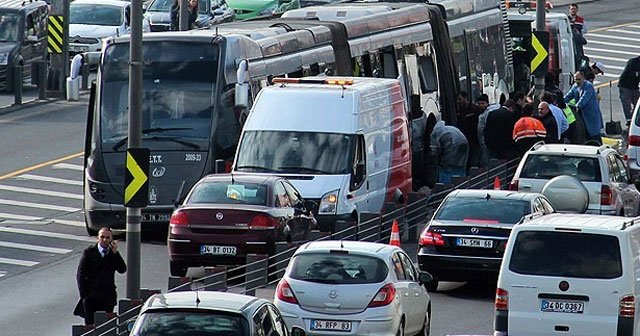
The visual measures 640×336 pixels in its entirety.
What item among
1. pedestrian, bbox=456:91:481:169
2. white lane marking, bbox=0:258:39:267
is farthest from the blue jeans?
white lane marking, bbox=0:258:39:267

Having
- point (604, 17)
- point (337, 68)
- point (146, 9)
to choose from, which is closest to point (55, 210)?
point (337, 68)

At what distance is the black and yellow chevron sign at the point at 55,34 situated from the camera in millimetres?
45312

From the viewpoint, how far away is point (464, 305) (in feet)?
82.7

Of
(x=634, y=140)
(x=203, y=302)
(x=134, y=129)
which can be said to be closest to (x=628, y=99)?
(x=634, y=140)

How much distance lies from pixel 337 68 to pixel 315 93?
247 inches

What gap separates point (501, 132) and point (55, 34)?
14.8 m

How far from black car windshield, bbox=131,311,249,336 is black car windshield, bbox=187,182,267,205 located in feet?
30.4

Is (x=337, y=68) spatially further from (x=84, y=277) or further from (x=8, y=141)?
(x=84, y=277)

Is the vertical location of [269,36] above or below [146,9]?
above

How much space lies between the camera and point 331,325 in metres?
20.5

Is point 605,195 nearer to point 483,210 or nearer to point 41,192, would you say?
point 483,210

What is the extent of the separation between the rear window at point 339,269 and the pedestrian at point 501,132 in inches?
552

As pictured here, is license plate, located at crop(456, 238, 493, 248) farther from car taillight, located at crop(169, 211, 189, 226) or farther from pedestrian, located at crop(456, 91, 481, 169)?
pedestrian, located at crop(456, 91, 481, 169)

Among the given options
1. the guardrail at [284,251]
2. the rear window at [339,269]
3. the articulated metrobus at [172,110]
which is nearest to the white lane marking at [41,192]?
the articulated metrobus at [172,110]
